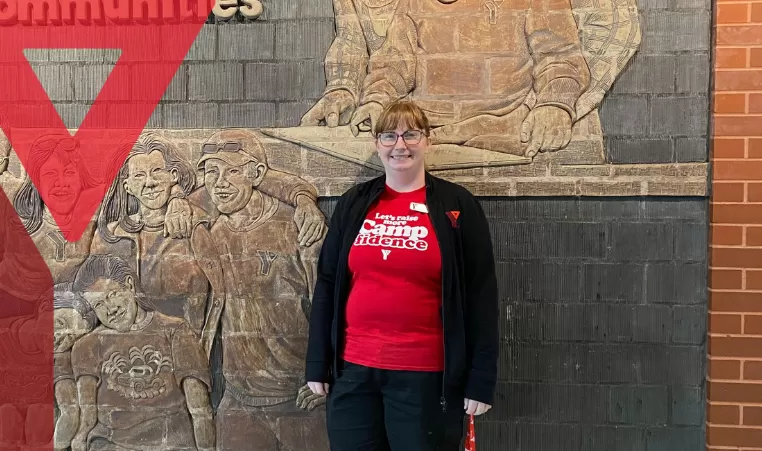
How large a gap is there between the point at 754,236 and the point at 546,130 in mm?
809

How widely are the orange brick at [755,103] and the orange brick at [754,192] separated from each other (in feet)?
0.85

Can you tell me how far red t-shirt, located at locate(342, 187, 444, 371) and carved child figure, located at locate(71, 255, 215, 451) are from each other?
847mm

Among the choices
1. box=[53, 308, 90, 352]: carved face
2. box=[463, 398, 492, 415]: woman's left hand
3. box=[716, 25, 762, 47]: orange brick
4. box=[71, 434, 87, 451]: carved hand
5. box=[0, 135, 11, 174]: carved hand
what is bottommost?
box=[71, 434, 87, 451]: carved hand

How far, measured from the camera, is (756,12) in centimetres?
205

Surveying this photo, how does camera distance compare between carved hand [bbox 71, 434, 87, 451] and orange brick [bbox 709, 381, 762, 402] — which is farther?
carved hand [bbox 71, 434, 87, 451]

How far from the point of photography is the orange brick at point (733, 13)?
2059 mm

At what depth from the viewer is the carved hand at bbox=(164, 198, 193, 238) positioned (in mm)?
2295

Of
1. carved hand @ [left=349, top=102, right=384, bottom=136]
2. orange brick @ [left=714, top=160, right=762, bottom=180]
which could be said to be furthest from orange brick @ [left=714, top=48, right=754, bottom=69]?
carved hand @ [left=349, top=102, right=384, bottom=136]

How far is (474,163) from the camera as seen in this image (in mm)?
2186

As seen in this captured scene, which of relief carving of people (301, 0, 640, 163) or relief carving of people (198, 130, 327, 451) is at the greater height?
relief carving of people (301, 0, 640, 163)

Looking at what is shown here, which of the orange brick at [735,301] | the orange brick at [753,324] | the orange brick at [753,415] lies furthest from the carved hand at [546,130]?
the orange brick at [753,415]

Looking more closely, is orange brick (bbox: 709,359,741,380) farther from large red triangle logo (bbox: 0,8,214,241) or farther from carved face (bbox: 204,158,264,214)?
large red triangle logo (bbox: 0,8,214,241)

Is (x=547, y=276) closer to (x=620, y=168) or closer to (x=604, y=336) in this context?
(x=604, y=336)

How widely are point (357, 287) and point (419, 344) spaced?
0.85 feet
